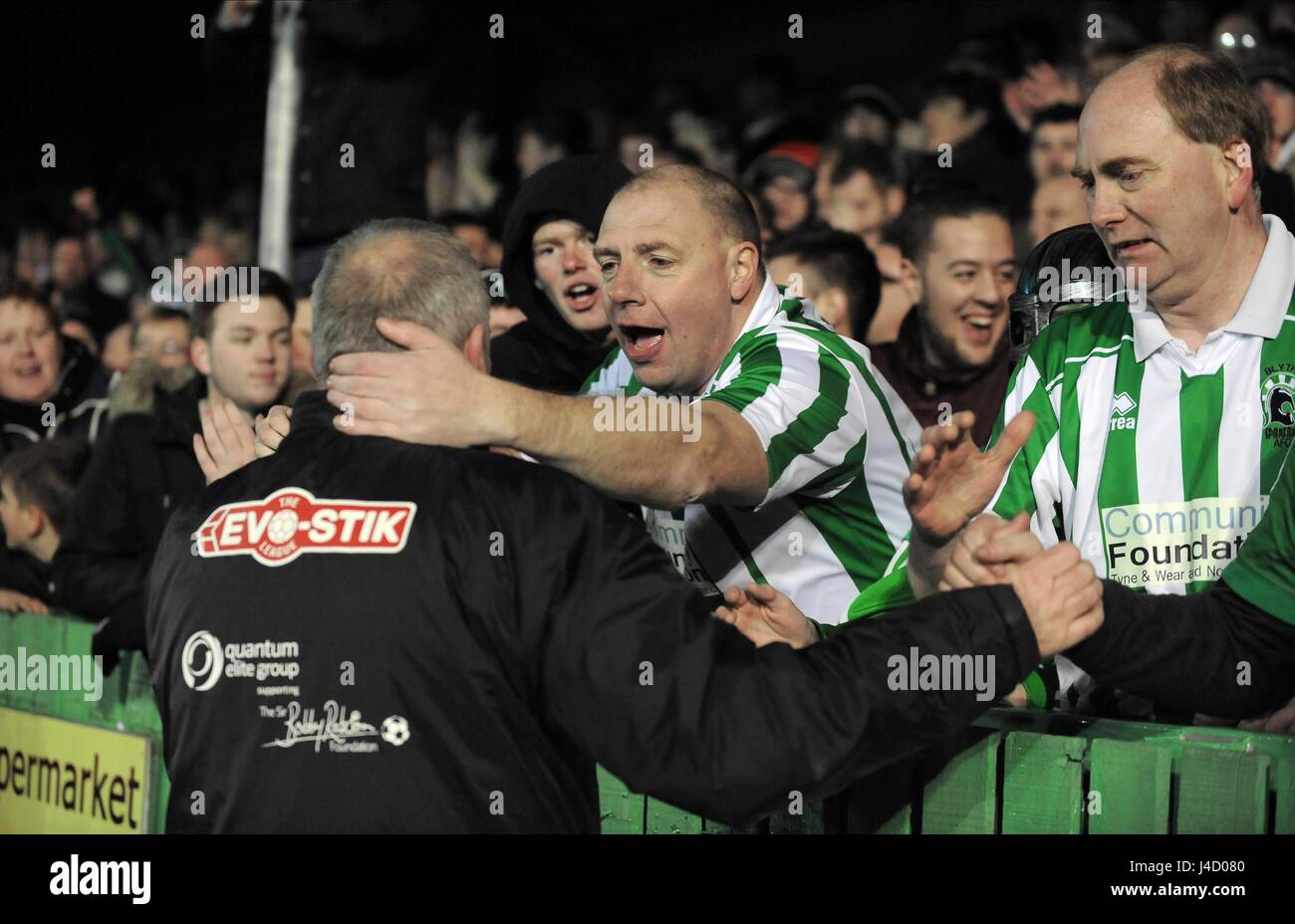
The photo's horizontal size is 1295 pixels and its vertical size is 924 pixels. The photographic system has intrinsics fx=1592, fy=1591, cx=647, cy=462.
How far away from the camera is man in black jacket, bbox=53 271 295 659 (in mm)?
6406

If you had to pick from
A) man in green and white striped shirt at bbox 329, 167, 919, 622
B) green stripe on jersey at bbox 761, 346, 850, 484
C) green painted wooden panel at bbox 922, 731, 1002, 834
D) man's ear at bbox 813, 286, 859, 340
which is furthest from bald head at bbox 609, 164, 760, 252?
green painted wooden panel at bbox 922, 731, 1002, 834

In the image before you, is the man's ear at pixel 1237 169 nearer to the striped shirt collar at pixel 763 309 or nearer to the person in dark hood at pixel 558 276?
the striped shirt collar at pixel 763 309

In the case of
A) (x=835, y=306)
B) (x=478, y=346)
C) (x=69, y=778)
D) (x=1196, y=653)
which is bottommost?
(x=69, y=778)

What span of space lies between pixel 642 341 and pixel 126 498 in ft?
9.55

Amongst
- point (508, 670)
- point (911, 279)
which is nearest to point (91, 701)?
point (508, 670)

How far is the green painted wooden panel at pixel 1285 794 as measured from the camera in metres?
2.87

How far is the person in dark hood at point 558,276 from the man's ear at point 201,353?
125 centimetres

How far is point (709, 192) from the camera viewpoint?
4.56m

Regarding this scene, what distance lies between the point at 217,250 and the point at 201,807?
31.3 ft

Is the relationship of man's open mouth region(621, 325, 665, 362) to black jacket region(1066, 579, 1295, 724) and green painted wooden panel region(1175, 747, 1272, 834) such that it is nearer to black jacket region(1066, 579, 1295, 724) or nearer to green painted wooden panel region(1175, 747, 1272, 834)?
black jacket region(1066, 579, 1295, 724)

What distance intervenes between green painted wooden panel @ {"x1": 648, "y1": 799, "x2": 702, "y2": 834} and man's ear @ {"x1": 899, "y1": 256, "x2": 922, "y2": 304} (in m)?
2.94

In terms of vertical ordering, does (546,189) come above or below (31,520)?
above

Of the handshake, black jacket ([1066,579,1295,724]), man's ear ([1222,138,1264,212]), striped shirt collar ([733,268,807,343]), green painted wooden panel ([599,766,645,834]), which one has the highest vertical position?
man's ear ([1222,138,1264,212])
